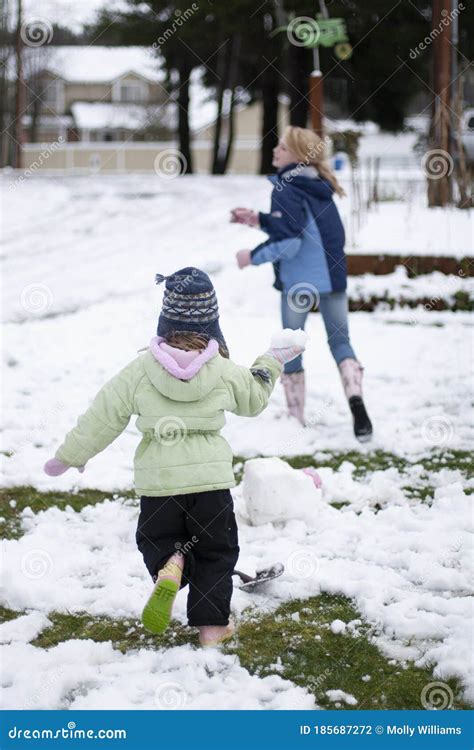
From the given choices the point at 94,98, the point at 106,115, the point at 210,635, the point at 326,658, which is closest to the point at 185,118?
the point at 106,115

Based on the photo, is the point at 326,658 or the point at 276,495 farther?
the point at 276,495

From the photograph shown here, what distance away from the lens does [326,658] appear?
3.54 m

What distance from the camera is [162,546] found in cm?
360

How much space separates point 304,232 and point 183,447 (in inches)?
105

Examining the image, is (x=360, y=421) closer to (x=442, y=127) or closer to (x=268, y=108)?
(x=442, y=127)

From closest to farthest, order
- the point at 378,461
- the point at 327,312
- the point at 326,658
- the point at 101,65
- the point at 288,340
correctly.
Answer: the point at 326,658
the point at 288,340
the point at 378,461
the point at 327,312
the point at 101,65

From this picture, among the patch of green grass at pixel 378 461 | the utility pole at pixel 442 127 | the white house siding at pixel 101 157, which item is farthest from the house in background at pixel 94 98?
the patch of green grass at pixel 378 461

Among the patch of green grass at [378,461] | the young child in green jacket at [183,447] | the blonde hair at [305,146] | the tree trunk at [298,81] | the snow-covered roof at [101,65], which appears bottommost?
the patch of green grass at [378,461]

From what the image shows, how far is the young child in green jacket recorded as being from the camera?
3.58 metres

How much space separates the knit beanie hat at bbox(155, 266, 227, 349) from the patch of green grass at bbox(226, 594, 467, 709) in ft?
3.60

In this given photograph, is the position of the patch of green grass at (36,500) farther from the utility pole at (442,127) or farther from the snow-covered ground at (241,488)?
the utility pole at (442,127)

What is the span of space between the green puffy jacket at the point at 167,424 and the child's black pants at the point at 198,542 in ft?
0.21

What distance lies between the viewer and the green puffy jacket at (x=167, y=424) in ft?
11.7

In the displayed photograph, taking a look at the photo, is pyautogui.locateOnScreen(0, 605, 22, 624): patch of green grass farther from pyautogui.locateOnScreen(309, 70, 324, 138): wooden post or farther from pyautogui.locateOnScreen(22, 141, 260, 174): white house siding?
pyautogui.locateOnScreen(22, 141, 260, 174): white house siding
